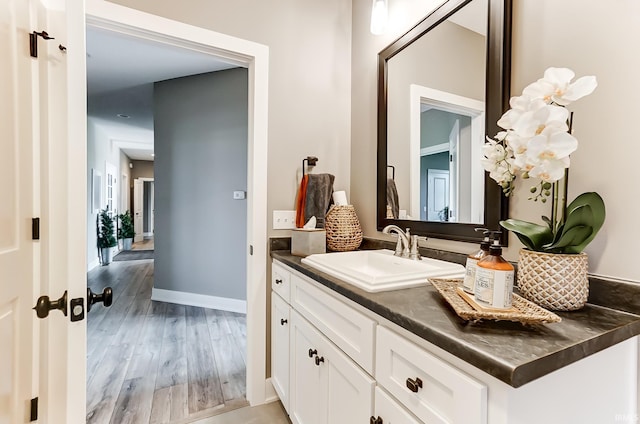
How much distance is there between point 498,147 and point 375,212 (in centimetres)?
95

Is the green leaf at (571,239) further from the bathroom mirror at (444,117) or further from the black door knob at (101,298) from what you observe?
the black door knob at (101,298)

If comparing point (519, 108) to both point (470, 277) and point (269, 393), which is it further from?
point (269, 393)

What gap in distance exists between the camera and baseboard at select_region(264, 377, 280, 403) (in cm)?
179

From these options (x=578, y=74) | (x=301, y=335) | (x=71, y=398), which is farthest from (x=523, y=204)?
(x=71, y=398)

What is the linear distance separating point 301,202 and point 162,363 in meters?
1.65

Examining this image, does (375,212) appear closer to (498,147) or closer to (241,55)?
(498,147)

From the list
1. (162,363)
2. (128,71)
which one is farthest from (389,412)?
(128,71)

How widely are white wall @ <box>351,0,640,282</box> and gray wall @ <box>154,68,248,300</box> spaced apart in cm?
277

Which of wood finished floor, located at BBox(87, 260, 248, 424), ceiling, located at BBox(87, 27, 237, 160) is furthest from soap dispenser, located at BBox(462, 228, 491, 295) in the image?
ceiling, located at BBox(87, 27, 237, 160)

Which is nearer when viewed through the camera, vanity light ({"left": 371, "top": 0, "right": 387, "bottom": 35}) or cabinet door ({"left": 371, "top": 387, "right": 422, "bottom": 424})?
cabinet door ({"left": 371, "top": 387, "right": 422, "bottom": 424})

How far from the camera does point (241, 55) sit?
5.55ft

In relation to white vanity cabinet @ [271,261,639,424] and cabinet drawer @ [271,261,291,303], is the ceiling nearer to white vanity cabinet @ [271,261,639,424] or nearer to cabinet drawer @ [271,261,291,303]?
cabinet drawer @ [271,261,291,303]

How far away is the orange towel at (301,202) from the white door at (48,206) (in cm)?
110

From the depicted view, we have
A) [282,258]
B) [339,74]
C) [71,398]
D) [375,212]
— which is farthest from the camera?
[339,74]
